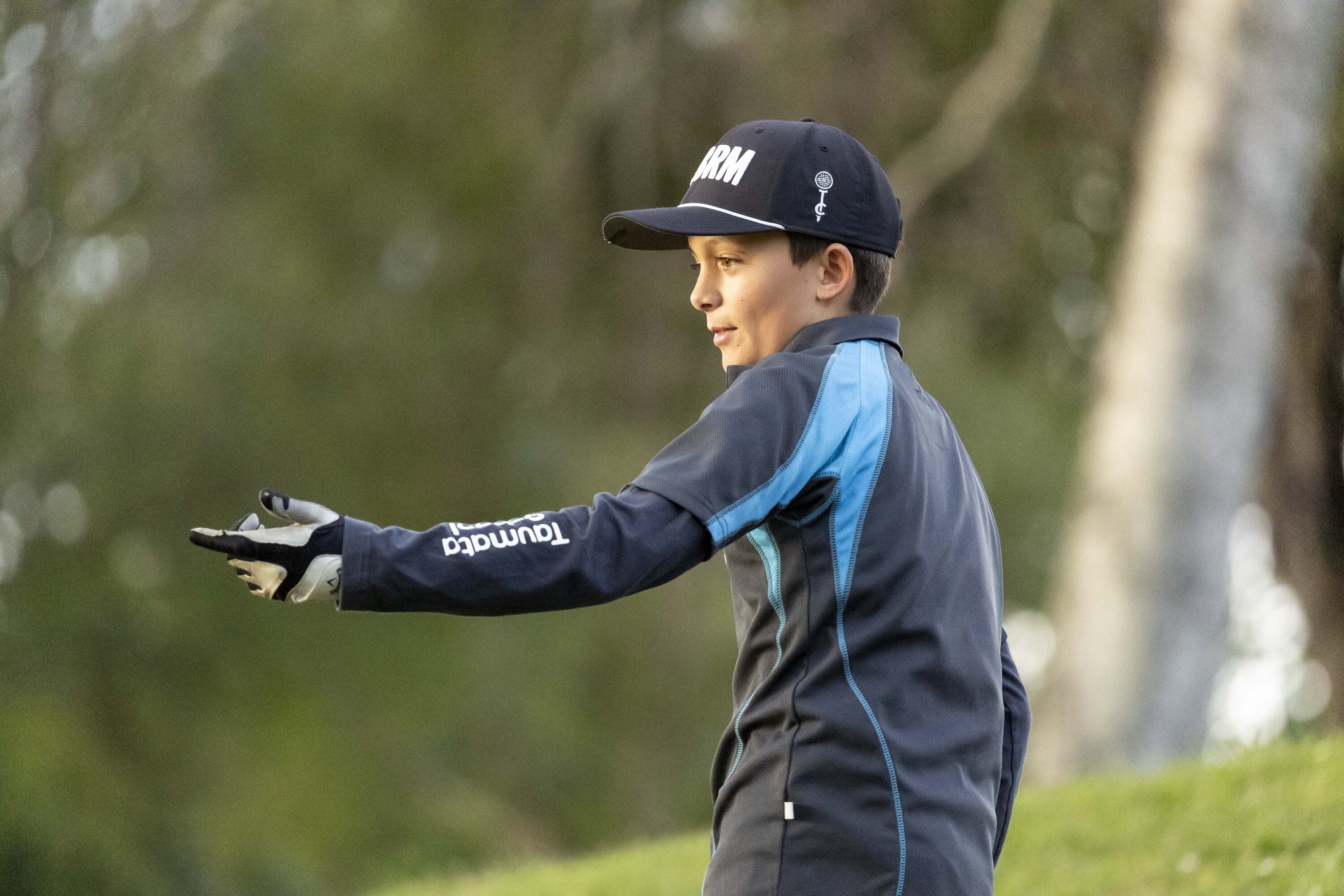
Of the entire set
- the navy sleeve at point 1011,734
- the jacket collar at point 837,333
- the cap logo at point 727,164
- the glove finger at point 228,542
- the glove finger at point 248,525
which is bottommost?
the navy sleeve at point 1011,734

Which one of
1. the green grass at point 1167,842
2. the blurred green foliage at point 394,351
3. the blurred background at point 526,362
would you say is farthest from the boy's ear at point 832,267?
the blurred green foliage at point 394,351

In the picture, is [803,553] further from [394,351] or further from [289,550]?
[394,351]

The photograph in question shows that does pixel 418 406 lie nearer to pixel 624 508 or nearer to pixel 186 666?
pixel 186 666

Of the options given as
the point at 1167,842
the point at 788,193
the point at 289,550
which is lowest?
the point at 1167,842

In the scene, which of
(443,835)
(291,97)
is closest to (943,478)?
(291,97)

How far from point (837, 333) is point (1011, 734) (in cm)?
78

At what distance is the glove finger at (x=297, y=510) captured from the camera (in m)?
1.88

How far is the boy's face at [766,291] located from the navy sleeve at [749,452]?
0.77 ft

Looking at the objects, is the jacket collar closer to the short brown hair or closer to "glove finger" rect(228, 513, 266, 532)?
the short brown hair

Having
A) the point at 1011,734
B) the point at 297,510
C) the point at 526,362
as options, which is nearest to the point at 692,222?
the point at 297,510

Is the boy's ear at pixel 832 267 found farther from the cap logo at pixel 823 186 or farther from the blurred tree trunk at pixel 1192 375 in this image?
→ the blurred tree trunk at pixel 1192 375

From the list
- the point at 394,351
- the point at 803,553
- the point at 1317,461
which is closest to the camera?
the point at 803,553

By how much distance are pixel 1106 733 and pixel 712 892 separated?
6.62 metres

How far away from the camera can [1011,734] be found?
103 inches
